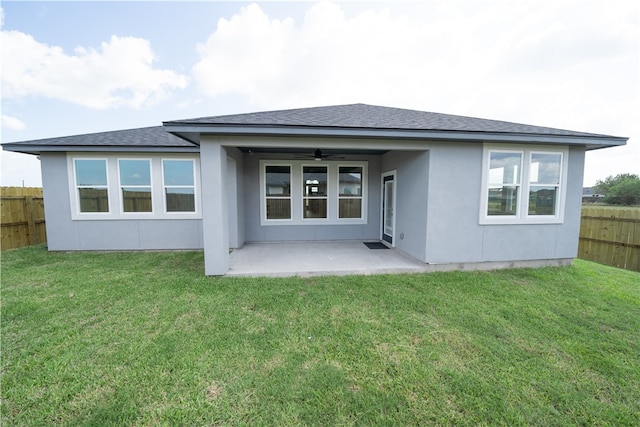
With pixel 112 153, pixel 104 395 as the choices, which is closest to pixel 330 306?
pixel 104 395

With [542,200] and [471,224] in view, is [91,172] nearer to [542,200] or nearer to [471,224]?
[471,224]

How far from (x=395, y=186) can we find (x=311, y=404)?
588 cm

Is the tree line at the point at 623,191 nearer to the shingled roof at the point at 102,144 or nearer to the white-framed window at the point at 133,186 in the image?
the white-framed window at the point at 133,186

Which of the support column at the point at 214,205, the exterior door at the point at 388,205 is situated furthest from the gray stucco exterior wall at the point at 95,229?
the exterior door at the point at 388,205

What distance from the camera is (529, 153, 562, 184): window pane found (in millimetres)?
5652

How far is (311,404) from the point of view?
81.0 inches

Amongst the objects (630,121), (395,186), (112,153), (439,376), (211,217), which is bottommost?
(439,376)

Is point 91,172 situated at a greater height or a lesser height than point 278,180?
greater

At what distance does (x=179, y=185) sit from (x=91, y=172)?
235 centimetres

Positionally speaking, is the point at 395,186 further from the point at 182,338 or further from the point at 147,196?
the point at 147,196

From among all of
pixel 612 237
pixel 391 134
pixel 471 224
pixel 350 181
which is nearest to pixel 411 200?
pixel 471 224

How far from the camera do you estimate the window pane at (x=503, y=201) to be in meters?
5.61

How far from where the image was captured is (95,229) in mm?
6953

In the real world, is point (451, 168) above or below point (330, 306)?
above
